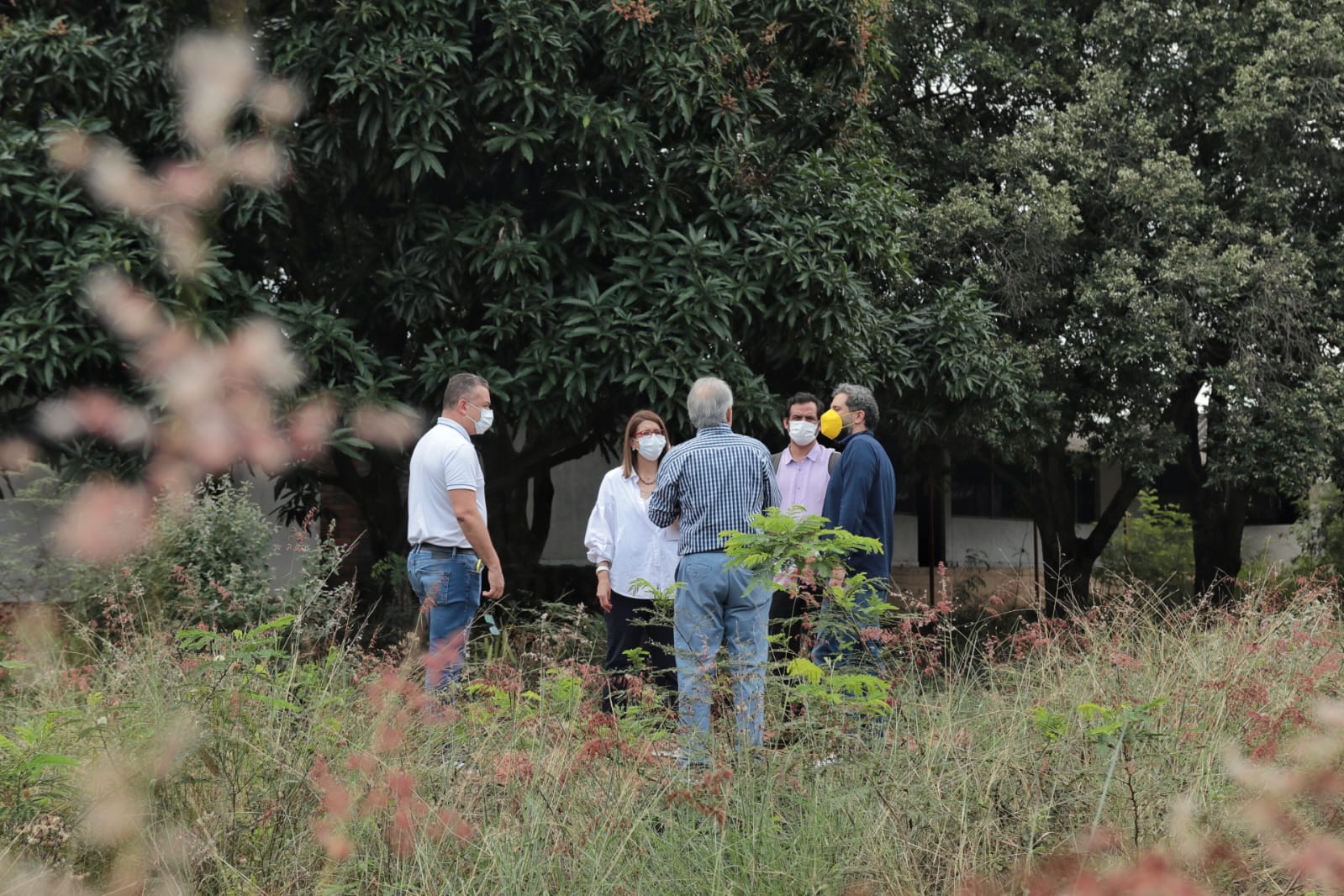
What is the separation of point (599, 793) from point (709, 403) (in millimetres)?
2133

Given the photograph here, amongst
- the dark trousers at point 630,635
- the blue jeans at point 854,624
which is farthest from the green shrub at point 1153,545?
the blue jeans at point 854,624

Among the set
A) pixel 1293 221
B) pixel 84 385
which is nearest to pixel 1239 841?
pixel 84 385

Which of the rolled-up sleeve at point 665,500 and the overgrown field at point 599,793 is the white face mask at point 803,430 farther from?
the overgrown field at point 599,793

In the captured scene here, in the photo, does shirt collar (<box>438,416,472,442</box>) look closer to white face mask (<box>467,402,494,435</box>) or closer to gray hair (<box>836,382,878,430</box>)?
white face mask (<box>467,402,494,435</box>)

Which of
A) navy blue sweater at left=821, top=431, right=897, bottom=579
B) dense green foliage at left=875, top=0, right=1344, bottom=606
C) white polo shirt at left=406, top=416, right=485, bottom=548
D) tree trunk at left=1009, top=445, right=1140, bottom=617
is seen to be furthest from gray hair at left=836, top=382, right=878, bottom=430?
tree trunk at left=1009, top=445, right=1140, bottom=617

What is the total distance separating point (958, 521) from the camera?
21.1 metres

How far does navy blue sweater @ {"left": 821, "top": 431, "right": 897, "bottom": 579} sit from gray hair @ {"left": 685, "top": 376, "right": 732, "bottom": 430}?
889mm

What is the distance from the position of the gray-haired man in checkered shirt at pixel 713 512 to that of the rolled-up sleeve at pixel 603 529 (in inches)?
39.6

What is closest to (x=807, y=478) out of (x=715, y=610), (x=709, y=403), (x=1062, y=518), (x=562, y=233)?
(x=709, y=403)

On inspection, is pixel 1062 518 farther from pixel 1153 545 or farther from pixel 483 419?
pixel 483 419

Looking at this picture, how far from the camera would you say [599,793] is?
12.9 feet

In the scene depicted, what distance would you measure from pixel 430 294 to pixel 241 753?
554 centimetres

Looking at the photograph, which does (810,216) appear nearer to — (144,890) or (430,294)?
(430,294)

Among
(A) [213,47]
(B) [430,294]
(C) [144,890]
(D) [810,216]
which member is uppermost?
(A) [213,47]
